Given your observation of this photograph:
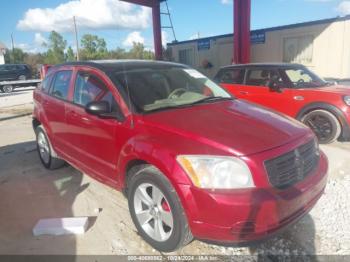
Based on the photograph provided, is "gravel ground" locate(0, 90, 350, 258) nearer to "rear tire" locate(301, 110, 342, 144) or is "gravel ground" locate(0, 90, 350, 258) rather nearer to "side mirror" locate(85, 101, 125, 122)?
"rear tire" locate(301, 110, 342, 144)

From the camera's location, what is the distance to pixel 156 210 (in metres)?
2.82

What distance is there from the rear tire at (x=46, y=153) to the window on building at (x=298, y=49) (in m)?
11.8

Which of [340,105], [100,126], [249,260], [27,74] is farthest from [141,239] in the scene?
[27,74]

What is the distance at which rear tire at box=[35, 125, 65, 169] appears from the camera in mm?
4844

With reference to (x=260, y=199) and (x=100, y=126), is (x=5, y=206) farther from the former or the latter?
(x=260, y=199)

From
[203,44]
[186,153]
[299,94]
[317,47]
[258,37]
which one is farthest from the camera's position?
[203,44]

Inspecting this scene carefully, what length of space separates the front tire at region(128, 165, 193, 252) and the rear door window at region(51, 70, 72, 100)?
1835 mm

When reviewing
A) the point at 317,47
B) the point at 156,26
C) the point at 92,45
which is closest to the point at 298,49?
the point at 317,47

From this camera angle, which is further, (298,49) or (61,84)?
(298,49)

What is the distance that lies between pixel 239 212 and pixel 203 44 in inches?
654

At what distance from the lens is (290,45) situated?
13867 millimetres

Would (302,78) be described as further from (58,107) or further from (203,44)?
(203,44)

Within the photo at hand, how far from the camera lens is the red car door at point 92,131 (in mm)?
3258

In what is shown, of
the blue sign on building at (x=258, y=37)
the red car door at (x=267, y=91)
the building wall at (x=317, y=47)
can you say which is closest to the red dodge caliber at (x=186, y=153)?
the red car door at (x=267, y=91)
